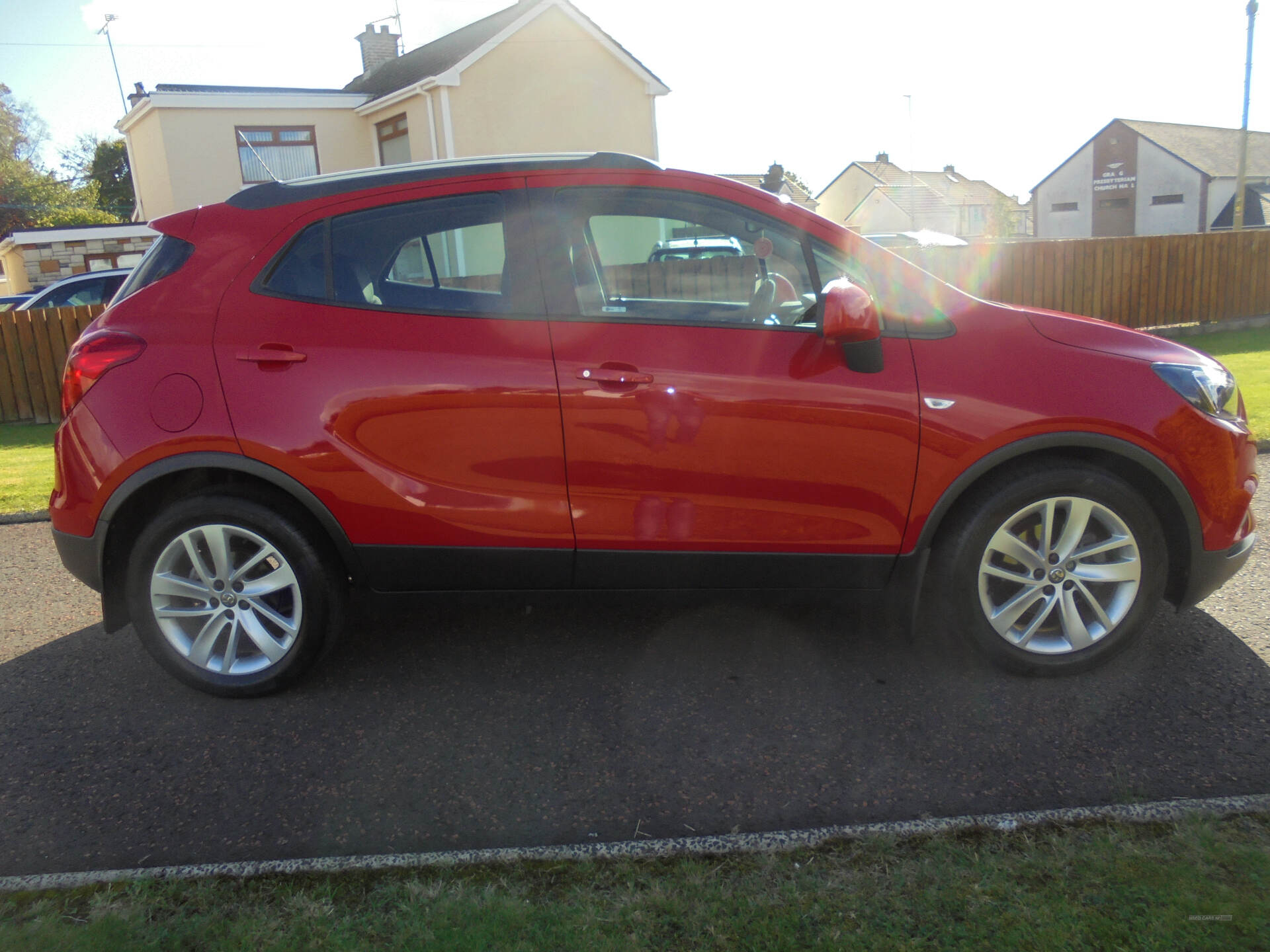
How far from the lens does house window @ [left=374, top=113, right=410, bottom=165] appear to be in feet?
79.1

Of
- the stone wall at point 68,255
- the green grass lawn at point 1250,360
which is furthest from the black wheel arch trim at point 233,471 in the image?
the stone wall at point 68,255

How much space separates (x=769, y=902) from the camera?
2.43m

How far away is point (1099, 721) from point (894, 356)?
1411mm

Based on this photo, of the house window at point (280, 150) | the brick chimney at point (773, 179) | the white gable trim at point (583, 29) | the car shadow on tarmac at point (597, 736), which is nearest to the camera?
the car shadow on tarmac at point (597, 736)

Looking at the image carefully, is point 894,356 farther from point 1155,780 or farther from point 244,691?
point 244,691

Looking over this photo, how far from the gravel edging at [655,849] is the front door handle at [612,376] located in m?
1.49

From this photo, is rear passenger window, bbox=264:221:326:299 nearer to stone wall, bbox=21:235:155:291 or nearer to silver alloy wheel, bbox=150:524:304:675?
silver alloy wheel, bbox=150:524:304:675

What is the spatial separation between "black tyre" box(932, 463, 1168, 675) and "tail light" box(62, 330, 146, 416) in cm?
299

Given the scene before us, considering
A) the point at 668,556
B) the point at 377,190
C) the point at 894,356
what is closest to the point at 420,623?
the point at 668,556

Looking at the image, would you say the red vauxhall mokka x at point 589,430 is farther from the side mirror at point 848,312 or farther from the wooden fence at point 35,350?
the wooden fence at point 35,350

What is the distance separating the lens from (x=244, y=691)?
3762 mm

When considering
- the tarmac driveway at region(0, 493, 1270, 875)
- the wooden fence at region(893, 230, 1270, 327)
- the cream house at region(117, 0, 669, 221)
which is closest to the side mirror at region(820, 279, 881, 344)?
the tarmac driveway at region(0, 493, 1270, 875)

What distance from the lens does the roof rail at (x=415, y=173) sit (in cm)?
363

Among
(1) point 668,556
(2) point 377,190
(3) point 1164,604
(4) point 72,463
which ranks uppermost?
(2) point 377,190
